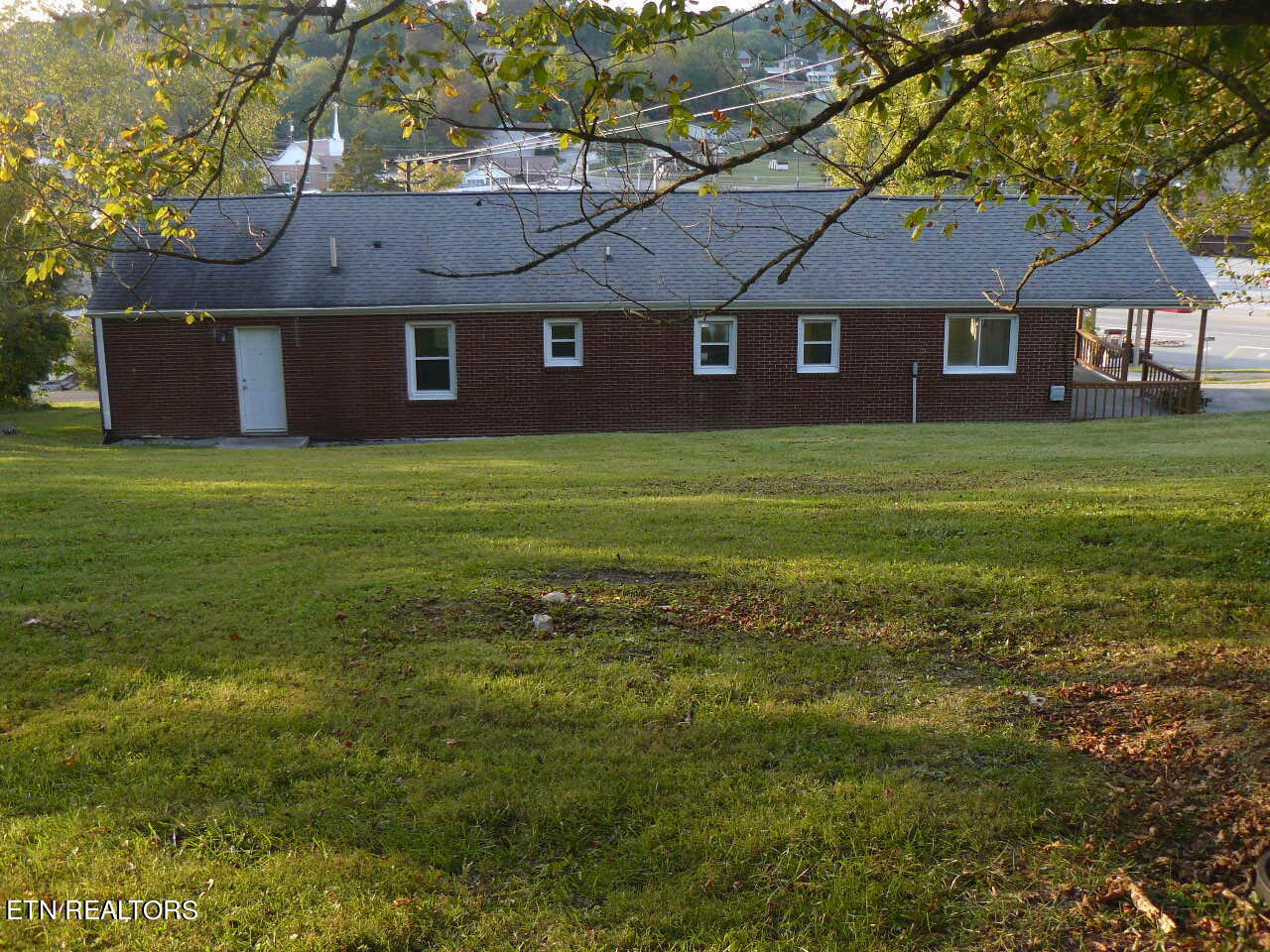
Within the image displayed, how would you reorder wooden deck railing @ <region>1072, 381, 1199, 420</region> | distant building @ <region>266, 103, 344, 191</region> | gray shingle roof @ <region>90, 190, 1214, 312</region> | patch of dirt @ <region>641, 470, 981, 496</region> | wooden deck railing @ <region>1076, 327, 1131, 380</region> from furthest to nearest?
distant building @ <region>266, 103, 344, 191</region> → wooden deck railing @ <region>1076, 327, 1131, 380</region> → wooden deck railing @ <region>1072, 381, 1199, 420</region> → gray shingle roof @ <region>90, 190, 1214, 312</region> → patch of dirt @ <region>641, 470, 981, 496</region>

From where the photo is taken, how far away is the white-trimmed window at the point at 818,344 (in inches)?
950

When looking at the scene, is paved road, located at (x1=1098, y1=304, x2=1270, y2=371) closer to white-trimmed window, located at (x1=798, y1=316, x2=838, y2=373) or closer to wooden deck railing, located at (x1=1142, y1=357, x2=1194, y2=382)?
wooden deck railing, located at (x1=1142, y1=357, x2=1194, y2=382)

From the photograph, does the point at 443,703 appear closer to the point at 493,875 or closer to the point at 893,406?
the point at 493,875

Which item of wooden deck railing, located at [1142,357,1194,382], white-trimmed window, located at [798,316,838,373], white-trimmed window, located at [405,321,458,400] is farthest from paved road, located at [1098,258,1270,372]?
white-trimmed window, located at [405,321,458,400]

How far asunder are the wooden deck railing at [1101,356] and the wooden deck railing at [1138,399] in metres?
2.49

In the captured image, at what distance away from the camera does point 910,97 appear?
9656 millimetres

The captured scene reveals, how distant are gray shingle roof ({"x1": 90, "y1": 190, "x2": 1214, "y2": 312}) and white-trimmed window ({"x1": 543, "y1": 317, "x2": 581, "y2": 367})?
2.34 feet

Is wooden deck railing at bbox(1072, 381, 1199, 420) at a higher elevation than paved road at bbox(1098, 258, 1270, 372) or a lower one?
lower

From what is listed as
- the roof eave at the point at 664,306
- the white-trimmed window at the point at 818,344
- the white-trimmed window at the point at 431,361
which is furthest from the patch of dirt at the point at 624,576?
the white-trimmed window at the point at 818,344

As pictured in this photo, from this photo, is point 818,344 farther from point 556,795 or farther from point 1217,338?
point 1217,338

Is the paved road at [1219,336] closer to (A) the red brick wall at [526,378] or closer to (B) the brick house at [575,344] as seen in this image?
(B) the brick house at [575,344]

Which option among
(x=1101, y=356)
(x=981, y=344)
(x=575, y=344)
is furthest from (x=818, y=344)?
(x=1101, y=356)

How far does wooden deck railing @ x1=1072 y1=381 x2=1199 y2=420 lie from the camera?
25047 mm

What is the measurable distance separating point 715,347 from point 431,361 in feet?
20.9
